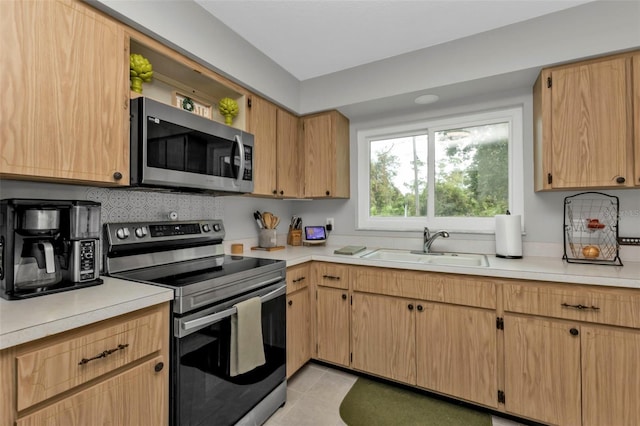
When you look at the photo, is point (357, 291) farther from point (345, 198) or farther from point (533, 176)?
point (533, 176)

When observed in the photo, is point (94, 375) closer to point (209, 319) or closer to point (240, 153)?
point (209, 319)

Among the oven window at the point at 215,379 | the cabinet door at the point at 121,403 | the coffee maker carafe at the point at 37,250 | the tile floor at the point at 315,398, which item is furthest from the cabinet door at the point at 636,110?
the coffee maker carafe at the point at 37,250

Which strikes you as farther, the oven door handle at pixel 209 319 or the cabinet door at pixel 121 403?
the oven door handle at pixel 209 319

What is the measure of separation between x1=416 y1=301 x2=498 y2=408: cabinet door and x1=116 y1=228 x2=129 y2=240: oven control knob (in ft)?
5.88

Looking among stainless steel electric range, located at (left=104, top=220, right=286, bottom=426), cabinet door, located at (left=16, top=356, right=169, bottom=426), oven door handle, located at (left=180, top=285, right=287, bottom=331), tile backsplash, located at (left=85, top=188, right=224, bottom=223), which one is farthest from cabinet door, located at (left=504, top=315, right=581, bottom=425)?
tile backsplash, located at (left=85, top=188, right=224, bottom=223)

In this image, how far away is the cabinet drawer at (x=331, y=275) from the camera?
2204 mm

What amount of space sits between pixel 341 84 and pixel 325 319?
1948 mm

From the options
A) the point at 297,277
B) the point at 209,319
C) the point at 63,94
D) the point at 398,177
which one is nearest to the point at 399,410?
the point at 297,277

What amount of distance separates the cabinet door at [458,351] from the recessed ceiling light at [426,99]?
1582 millimetres

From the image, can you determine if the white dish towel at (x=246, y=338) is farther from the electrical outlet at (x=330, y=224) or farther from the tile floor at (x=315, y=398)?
the electrical outlet at (x=330, y=224)

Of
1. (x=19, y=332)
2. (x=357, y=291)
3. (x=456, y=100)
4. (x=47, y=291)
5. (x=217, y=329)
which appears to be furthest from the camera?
(x=456, y=100)

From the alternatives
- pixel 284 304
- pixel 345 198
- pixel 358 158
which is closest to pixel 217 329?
pixel 284 304

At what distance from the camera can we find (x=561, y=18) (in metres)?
1.80

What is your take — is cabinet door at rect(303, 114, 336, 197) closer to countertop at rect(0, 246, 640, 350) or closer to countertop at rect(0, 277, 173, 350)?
countertop at rect(0, 246, 640, 350)
